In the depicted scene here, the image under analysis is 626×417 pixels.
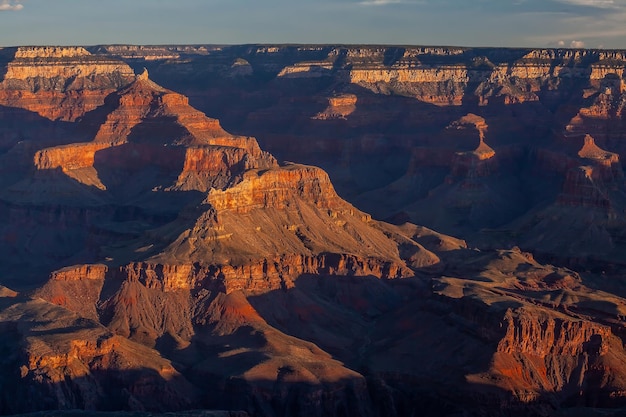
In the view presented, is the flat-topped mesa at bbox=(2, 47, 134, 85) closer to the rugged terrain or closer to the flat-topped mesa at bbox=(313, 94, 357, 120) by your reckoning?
the rugged terrain

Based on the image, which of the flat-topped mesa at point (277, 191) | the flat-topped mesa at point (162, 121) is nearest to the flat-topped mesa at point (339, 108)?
the flat-topped mesa at point (162, 121)

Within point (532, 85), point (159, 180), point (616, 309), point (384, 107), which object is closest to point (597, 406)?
point (616, 309)

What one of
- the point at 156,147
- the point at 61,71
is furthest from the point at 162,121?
the point at 61,71

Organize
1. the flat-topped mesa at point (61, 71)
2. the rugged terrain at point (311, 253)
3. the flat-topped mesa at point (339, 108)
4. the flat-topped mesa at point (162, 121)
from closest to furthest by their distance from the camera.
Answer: the rugged terrain at point (311, 253) → the flat-topped mesa at point (162, 121) → the flat-topped mesa at point (339, 108) → the flat-topped mesa at point (61, 71)

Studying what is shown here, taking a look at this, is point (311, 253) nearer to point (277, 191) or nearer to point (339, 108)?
point (277, 191)

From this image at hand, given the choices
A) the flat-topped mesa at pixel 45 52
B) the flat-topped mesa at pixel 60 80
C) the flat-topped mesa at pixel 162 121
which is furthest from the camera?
the flat-topped mesa at pixel 45 52

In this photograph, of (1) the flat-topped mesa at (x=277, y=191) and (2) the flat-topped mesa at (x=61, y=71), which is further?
(2) the flat-topped mesa at (x=61, y=71)

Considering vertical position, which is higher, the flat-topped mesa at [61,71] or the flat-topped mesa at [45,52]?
the flat-topped mesa at [45,52]

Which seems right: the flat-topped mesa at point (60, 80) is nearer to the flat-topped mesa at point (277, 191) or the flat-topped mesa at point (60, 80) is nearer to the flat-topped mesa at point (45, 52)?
the flat-topped mesa at point (45, 52)

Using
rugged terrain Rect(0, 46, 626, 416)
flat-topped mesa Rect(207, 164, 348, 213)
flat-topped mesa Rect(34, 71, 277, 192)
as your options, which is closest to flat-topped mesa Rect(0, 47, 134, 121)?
rugged terrain Rect(0, 46, 626, 416)
